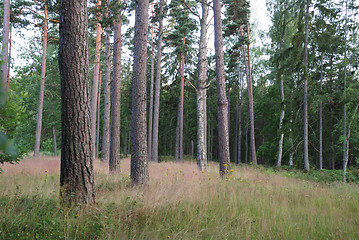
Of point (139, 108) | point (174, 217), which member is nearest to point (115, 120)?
point (139, 108)

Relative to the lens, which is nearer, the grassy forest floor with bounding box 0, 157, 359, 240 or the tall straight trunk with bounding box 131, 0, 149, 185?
the grassy forest floor with bounding box 0, 157, 359, 240

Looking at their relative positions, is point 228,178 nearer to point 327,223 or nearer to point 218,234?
point 327,223

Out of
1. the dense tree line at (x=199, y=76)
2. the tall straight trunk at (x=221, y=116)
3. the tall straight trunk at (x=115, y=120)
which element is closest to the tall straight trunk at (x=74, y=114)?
the dense tree line at (x=199, y=76)

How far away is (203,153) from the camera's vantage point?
9875 millimetres

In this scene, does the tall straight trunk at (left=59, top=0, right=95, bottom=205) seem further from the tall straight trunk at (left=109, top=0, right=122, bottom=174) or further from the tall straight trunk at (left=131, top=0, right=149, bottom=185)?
the tall straight trunk at (left=109, top=0, right=122, bottom=174)

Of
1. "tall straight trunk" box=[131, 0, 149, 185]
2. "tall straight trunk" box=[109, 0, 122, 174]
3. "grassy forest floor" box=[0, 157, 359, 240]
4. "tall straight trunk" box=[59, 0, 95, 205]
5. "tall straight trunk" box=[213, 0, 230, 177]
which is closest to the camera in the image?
"grassy forest floor" box=[0, 157, 359, 240]

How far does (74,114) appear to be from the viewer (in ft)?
12.4

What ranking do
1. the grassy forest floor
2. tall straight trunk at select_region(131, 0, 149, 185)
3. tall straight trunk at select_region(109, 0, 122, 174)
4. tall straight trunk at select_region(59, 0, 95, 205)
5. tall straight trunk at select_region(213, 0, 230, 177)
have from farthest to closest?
tall straight trunk at select_region(109, 0, 122, 174), tall straight trunk at select_region(213, 0, 230, 177), tall straight trunk at select_region(131, 0, 149, 185), tall straight trunk at select_region(59, 0, 95, 205), the grassy forest floor

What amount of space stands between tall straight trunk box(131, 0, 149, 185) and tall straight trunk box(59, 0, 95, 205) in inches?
74.3

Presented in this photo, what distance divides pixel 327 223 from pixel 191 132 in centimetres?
2609

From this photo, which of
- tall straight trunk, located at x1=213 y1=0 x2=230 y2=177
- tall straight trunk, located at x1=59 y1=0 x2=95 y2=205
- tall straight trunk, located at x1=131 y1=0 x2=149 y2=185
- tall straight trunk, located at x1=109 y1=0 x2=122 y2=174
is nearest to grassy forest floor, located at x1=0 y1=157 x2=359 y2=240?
tall straight trunk, located at x1=59 y1=0 x2=95 y2=205

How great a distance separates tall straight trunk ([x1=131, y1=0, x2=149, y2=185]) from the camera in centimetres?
573

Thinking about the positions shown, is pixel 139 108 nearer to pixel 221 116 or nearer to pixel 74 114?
pixel 74 114

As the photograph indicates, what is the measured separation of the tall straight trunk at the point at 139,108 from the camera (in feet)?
18.8
